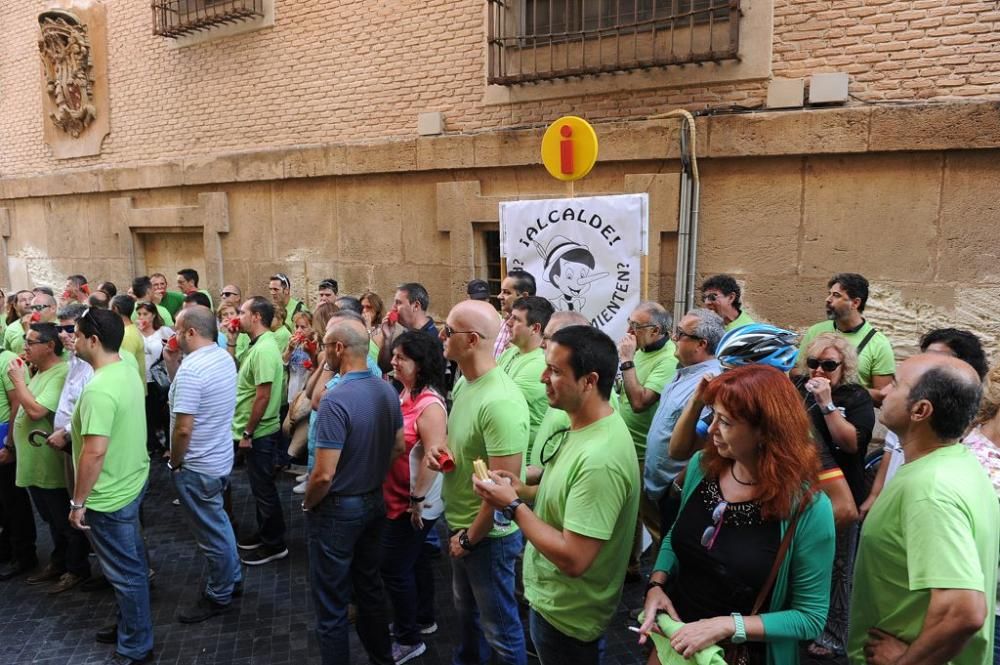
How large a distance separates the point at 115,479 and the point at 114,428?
28cm

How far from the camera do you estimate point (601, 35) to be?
6.47 metres

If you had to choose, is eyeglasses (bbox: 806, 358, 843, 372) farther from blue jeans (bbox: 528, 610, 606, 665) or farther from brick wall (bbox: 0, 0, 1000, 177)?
brick wall (bbox: 0, 0, 1000, 177)

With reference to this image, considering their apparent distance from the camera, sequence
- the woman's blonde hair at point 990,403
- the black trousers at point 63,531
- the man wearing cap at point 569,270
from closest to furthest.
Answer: the woman's blonde hair at point 990,403
the black trousers at point 63,531
the man wearing cap at point 569,270

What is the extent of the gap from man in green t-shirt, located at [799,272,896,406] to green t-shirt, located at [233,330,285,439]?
358 cm

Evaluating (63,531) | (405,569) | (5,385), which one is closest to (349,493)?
(405,569)

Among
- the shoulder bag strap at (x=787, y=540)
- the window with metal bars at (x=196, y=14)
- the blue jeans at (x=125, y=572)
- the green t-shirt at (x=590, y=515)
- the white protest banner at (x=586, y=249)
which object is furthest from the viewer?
the window with metal bars at (x=196, y=14)

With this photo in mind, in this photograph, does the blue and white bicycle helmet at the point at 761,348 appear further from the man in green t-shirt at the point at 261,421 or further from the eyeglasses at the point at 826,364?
the man in green t-shirt at the point at 261,421

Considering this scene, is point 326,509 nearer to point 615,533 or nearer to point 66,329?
point 615,533

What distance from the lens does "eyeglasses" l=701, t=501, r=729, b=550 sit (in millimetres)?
2002

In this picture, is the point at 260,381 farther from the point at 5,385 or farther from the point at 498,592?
the point at 498,592

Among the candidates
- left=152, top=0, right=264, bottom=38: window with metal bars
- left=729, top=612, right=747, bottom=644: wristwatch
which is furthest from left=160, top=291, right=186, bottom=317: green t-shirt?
left=729, top=612, right=747, bottom=644: wristwatch

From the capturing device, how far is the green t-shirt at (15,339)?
5.74 meters

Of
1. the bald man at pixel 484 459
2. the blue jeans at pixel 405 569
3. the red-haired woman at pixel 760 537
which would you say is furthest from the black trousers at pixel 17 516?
the red-haired woman at pixel 760 537

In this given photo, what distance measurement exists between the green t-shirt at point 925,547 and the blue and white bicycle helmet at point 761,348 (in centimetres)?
74
